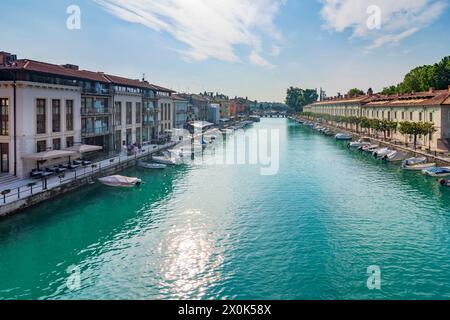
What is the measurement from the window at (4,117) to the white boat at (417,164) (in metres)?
45.5

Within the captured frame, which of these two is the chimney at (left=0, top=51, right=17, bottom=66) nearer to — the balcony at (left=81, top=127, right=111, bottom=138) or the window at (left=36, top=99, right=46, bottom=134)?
the window at (left=36, top=99, right=46, bottom=134)

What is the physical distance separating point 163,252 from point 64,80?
29207mm

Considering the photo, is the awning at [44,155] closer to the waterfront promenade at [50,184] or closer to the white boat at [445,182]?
the waterfront promenade at [50,184]

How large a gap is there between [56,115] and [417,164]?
43328mm

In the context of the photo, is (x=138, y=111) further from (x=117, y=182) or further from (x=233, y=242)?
(x=233, y=242)

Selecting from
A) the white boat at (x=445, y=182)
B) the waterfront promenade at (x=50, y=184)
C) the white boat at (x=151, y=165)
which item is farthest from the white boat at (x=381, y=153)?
the waterfront promenade at (x=50, y=184)

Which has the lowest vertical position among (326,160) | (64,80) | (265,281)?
(265,281)

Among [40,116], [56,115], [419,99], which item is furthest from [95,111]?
[419,99]

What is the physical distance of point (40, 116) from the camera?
134 feet

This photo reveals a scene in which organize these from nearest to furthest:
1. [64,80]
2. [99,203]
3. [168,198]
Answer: [99,203] < [168,198] < [64,80]

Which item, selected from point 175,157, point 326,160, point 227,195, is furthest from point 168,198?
point 326,160

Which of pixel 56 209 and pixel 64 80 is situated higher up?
pixel 64 80

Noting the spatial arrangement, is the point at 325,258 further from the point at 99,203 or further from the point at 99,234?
the point at 99,203
